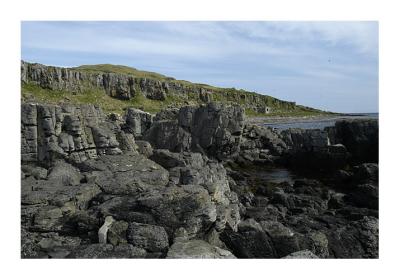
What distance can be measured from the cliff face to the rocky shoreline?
49.1 metres

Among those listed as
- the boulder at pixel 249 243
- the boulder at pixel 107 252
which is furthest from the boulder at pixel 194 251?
the boulder at pixel 249 243

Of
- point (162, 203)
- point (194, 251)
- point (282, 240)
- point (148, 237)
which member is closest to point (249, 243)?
point (282, 240)

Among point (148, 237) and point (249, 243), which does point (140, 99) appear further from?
point (148, 237)

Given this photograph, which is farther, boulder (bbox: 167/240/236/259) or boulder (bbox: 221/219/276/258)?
boulder (bbox: 221/219/276/258)

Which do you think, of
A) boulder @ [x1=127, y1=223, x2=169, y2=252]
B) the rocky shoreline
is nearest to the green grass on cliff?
the rocky shoreline

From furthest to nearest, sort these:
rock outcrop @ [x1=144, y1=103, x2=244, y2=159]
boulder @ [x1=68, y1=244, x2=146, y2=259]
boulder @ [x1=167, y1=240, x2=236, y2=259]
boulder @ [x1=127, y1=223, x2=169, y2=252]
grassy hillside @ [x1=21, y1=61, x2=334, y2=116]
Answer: grassy hillside @ [x1=21, y1=61, x2=334, y2=116] → rock outcrop @ [x1=144, y1=103, x2=244, y2=159] → boulder @ [x1=127, y1=223, x2=169, y2=252] → boulder @ [x1=68, y1=244, x2=146, y2=259] → boulder @ [x1=167, y1=240, x2=236, y2=259]

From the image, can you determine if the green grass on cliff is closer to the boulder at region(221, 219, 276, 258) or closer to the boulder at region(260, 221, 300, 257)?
the boulder at region(221, 219, 276, 258)

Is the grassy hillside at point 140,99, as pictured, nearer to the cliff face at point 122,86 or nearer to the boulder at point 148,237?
the cliff face at point 122,86

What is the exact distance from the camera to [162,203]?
12.1 m

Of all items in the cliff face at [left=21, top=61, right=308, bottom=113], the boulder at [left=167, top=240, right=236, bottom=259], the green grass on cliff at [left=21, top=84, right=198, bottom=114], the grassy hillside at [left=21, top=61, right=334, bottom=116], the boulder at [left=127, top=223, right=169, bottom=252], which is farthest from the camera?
the cliff face at [left=21, top=61, right=308, bottom=113]

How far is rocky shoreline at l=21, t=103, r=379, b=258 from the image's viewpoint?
1105 centimetres
